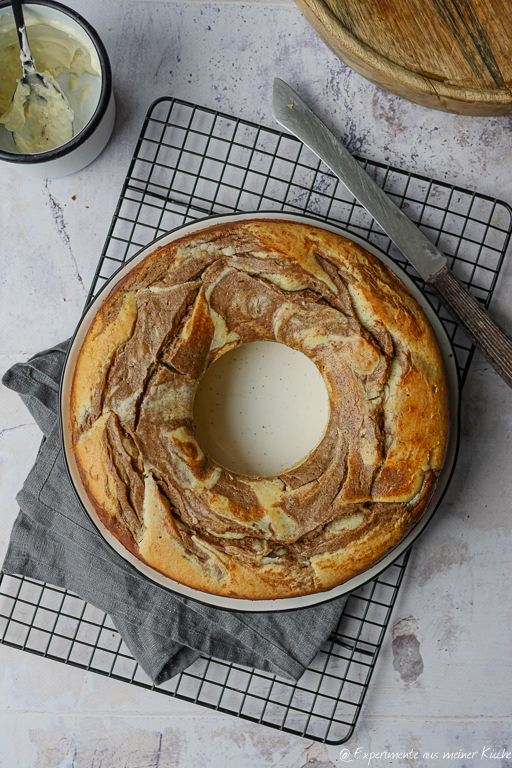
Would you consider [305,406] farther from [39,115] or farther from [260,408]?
[39,115]

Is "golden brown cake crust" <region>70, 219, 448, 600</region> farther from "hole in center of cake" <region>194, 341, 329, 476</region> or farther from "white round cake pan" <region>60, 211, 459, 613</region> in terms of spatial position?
"hole in center of cake" <region>194, 341, 329, 476</region>

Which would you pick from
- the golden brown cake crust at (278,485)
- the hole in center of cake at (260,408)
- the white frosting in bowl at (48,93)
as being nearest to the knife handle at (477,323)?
the golden brown cake crust at (278,485)

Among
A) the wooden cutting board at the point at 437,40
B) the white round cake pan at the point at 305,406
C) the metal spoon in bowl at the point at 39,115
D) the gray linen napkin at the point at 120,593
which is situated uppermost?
the wooden cutting board at the point at 437,40

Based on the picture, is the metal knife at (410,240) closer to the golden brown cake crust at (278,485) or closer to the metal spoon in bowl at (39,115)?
the golden brown cake crust at (278,485)

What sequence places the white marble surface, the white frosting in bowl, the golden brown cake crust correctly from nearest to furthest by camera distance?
the golden brown cake crust → the white frosting in bowl → the white marble surface

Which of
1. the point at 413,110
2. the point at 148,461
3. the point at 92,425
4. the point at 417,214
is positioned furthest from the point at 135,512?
the point at 413,110

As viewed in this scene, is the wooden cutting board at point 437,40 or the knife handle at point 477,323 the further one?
the knife handle at point 477,323

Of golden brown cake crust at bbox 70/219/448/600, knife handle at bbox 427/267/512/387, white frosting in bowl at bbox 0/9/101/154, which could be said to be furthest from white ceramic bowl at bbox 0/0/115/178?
knife handle at bbox 427/267/512/387

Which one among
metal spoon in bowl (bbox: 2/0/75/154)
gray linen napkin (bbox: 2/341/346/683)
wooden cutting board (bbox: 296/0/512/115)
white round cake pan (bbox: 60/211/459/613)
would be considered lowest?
gray linen napkin (bbox: 2/341/346/683)
